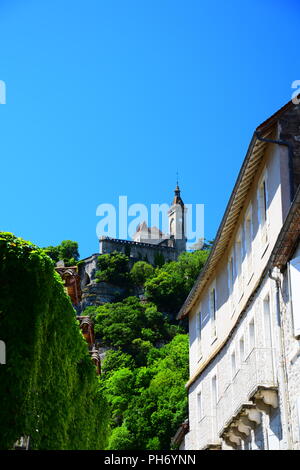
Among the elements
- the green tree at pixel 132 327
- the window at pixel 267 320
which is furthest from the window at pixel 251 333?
the green tree at pixel 132 327

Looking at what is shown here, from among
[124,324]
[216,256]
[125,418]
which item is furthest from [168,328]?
[216,256]

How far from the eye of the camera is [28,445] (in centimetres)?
1989

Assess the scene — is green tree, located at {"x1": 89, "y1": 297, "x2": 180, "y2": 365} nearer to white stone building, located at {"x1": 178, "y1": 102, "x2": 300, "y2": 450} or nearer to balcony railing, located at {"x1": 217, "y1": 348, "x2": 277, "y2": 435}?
white stone building, located at {"x1": 178, "y1": 102, "x2": 300, "y2": 450}

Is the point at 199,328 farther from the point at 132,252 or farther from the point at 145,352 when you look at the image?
the point at 132,252

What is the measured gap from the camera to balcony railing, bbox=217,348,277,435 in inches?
874

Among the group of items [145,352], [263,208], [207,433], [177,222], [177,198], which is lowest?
[207,433]

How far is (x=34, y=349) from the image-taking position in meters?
19.8

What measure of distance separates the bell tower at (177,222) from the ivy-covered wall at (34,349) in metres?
119

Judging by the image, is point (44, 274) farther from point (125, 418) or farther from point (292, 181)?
point (125, 418)

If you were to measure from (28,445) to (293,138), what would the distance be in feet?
35.6

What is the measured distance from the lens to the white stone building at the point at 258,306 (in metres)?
21.2

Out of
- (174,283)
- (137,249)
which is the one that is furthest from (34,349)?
(137,249)

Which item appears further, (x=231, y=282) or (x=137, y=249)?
(x=137, y=249)

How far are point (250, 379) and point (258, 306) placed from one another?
236 cm
